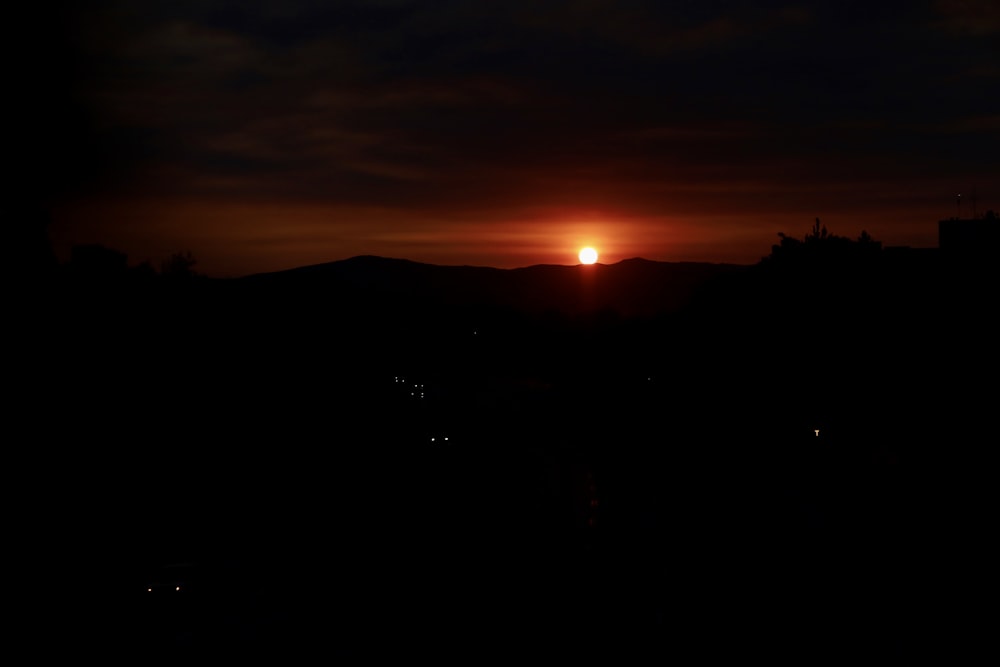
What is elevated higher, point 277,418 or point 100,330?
point 100,330

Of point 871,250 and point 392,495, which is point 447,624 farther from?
point 871,250

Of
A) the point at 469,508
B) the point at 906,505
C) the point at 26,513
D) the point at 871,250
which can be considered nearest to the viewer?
the point at 26,513

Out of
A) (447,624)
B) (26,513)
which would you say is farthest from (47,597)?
(447,624)

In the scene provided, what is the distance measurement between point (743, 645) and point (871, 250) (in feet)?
98.2

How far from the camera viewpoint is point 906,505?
1048 inches

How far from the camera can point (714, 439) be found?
43.4 m

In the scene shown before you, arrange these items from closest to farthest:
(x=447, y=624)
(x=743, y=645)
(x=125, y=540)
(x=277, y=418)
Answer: (x=743, y=645), (x=447, y=624), (x=125, y=540), (x=277, y=418)

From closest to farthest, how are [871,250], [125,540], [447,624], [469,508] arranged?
[447,624] → [125,540] → [469,508] → [871,250]

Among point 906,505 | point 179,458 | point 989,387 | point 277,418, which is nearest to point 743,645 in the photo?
point 906,505

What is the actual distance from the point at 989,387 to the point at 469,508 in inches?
565

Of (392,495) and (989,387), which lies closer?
(989,387)

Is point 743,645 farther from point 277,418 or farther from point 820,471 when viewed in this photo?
point 277,418

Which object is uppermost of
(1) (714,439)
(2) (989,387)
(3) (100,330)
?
(3) (100,330)

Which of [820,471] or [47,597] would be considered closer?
[47,597]
